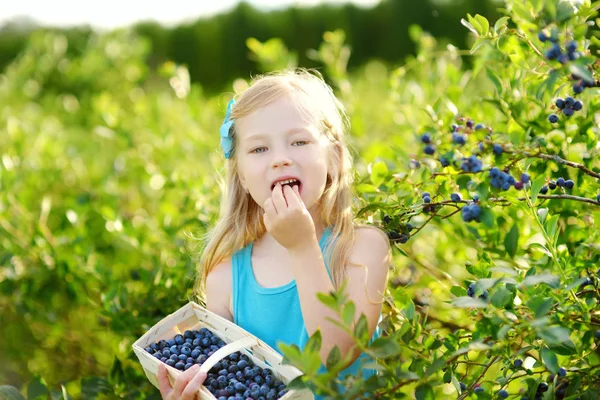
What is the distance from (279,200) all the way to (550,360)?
63 centimetres

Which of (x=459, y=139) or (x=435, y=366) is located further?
(x=459, y=139)

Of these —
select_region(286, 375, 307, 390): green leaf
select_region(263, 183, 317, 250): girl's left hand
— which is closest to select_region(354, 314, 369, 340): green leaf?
select_region(286, 375, 307, 390): green leaf

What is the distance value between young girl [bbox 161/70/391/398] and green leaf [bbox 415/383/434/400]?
223mm

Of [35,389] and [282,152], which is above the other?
[282,152]

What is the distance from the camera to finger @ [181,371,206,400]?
1.37 metres

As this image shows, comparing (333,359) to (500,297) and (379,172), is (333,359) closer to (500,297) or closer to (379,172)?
(500,297)

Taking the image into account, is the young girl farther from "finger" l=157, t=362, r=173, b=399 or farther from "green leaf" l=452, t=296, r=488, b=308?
"green leaf" l=452, t=296, r=488, b=308

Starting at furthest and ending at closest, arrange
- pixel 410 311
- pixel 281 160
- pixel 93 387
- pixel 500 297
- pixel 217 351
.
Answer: pixel 93 387 → pixel 281 160 → pixel 217 351 → pixel 410 311 → pixel 500 297

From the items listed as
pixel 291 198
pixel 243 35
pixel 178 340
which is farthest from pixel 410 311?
pixel 243 35

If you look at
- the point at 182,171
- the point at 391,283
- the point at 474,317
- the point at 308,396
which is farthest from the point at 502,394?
the point at 182,171

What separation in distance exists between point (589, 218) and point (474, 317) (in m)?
0.61

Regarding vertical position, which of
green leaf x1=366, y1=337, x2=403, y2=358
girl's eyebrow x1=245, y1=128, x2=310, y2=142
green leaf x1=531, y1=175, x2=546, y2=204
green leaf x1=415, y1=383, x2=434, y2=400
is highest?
girl's eyebrow x1=245, y1=128, x2=310, y2=142

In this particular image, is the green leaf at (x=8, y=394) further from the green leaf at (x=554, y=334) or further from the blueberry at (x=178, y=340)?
the green leaf at (x=554, y=334)

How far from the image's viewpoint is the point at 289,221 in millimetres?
1409
